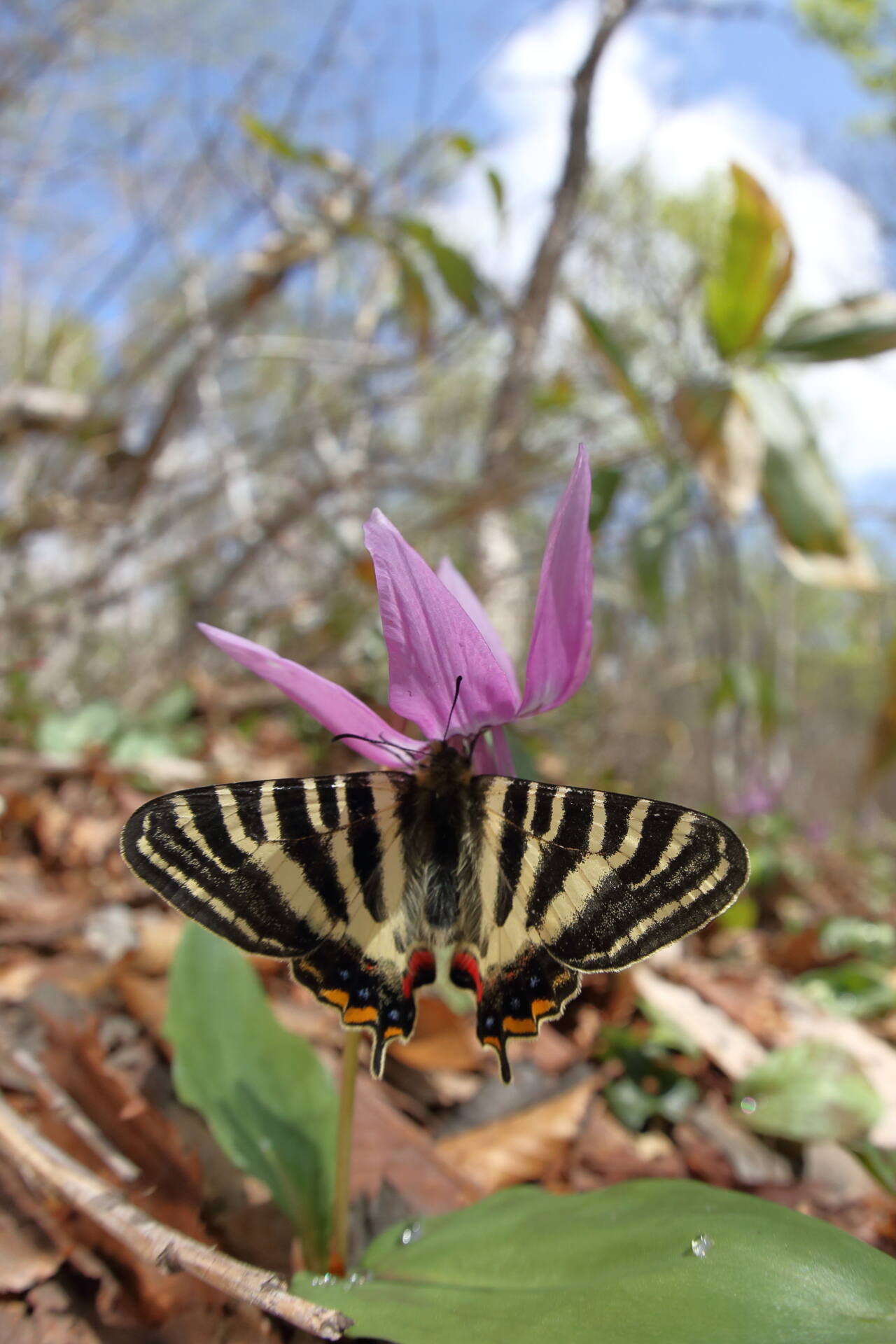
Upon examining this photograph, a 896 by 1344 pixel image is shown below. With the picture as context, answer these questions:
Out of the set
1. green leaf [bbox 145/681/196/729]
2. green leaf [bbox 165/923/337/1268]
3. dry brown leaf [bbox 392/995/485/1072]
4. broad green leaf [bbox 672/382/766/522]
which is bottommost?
green leaf [bbox 145/681/196/729]

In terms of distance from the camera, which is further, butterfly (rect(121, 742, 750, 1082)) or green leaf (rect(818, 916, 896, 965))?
green leaf (rect(818, 916, 896, 965))

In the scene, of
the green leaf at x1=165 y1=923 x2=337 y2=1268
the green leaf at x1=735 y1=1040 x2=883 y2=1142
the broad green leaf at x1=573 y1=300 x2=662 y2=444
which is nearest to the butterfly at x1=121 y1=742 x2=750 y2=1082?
the green leaf at x1=165 y1=923 x2=337 y2=1268

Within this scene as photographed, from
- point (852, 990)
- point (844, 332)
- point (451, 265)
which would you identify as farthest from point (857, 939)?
point (451, 265)

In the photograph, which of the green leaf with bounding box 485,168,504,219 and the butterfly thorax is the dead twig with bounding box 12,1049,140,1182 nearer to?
the butterfly thorax

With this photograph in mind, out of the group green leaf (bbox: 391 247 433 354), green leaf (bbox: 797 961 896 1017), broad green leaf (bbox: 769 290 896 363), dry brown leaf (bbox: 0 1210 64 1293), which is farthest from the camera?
green leaf (bbox: 391 247 433 354)

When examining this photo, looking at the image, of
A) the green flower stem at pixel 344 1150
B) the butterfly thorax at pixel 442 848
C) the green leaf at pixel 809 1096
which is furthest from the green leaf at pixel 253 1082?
the green leaf at pixel 809 1096

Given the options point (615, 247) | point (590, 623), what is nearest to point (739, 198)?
point (590, 623)

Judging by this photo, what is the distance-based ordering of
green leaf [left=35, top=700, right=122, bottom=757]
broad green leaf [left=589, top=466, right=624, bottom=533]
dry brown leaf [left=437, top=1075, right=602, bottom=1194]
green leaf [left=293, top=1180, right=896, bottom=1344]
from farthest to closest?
1. green leaf [left=35, top=700, right=122, bottom=757]
2. broad green leaf [left=589, top=466, right=624, bottom=533]
3. dry brown leaf [left=437, top=1075, right=602, bottom=1194]
4. green leaf [left=293, top=1180, right=896, bottom=1344]

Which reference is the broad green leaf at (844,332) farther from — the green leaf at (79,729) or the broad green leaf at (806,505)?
the green leaf at (79,729)
